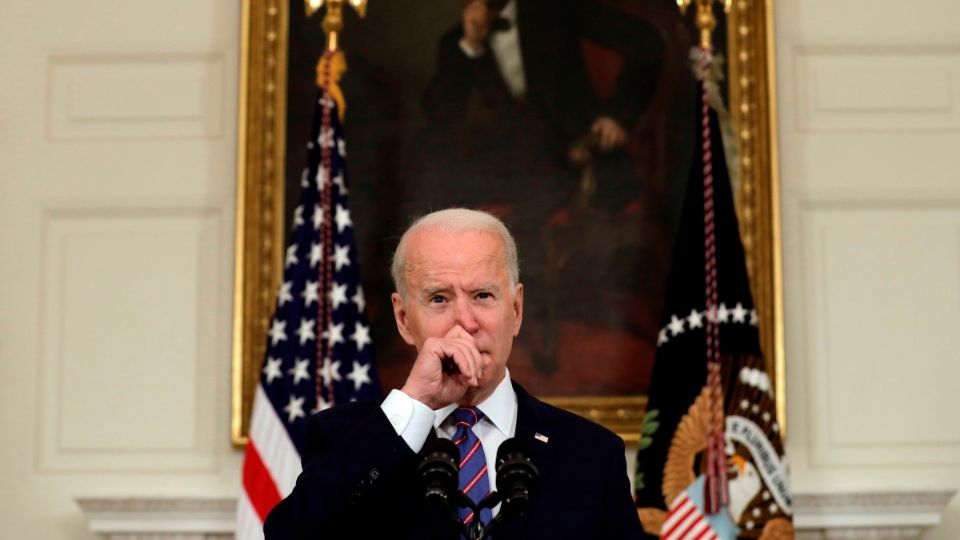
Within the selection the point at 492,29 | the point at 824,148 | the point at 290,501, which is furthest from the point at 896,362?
the point at 290,501

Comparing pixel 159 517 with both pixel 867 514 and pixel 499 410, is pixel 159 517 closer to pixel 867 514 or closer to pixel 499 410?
pixel 867 514

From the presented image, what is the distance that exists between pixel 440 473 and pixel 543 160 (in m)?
4.07

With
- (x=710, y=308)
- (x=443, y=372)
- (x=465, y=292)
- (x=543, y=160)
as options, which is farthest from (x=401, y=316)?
(x=543, y=160)

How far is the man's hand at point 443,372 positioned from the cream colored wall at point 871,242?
3.86m

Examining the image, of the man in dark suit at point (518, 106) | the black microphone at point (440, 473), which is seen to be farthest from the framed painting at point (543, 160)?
the black microphone at point (440, 473)

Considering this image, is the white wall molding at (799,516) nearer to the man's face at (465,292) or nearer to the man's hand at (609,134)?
the man's hand at (609,134)

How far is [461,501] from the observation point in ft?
7.76

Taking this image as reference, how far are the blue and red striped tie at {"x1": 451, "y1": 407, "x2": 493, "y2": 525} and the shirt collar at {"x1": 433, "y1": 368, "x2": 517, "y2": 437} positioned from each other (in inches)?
0.6

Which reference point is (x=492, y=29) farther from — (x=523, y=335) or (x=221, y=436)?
(x=221, y=436)

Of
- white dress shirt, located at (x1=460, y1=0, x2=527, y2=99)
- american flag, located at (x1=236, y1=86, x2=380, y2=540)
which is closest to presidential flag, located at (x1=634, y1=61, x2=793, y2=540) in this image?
white dress shirt, located at (x1=460, y1=0, x2=527, y2=99)

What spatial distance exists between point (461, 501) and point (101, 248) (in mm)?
4415

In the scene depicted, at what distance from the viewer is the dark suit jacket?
2562mm

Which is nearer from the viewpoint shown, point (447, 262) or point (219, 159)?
point (447, 262)

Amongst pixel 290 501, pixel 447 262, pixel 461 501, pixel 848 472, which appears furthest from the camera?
pixel 848 472
